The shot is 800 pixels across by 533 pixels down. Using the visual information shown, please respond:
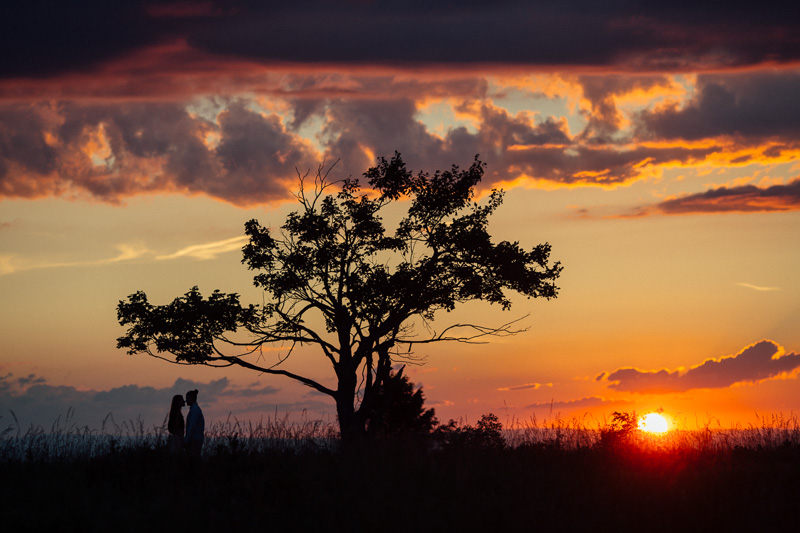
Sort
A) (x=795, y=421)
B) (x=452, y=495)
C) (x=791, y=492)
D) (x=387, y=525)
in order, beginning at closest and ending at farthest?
(x=387, y=525) < (x=452, y=495) < (x=791, y=492) < (x=795, y=421)

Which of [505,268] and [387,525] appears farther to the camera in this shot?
[505,268]

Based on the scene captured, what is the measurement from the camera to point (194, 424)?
16.6 m

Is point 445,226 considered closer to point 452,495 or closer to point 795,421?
point 795,421

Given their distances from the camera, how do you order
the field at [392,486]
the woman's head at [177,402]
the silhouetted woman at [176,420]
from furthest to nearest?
the woman's head at [177,402]
the silhouetted woman at [176,420]
the field at [392,486]

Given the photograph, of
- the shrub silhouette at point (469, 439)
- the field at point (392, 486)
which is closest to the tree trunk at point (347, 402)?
the shrub silhouette at point (469, 439)

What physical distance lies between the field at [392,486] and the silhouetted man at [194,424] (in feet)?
1.21

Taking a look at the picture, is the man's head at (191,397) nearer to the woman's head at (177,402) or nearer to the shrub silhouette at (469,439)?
the woman's head at (177,402)

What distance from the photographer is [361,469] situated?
13844mm

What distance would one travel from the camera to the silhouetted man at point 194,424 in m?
16.3

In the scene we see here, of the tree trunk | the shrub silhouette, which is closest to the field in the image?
the shrub silhouette

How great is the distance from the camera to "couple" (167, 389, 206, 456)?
16.3 meters

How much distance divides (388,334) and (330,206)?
570 cm

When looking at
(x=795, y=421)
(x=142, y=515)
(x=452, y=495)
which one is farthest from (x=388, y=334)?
(x=142, y=515)

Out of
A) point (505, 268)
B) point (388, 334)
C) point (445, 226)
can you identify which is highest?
point (445, 226)
